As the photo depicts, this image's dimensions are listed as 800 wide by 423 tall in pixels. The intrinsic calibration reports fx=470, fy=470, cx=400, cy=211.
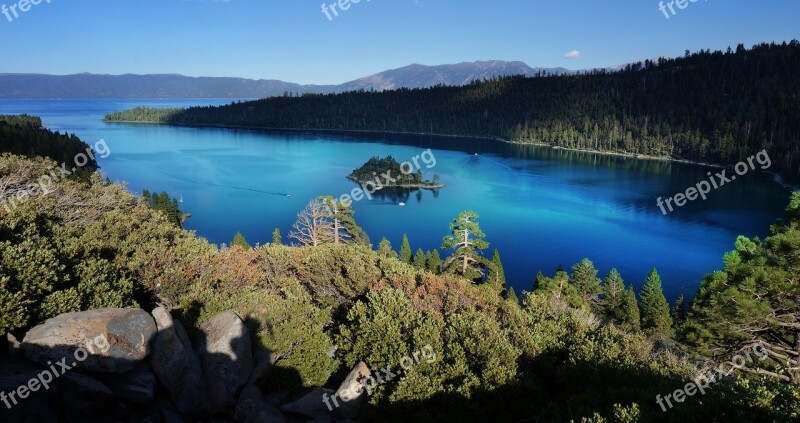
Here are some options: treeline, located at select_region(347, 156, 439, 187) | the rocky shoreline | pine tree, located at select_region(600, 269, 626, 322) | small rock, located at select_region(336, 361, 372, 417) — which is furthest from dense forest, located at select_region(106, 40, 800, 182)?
the rocky shoreline

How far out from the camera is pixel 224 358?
36.0 feet

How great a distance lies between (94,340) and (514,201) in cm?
Result: 7576

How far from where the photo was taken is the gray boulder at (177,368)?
9.66 meters

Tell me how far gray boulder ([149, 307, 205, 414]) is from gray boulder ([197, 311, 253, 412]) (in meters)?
0.31

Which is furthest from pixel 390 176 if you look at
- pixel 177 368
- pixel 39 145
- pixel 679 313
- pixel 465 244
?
pixel 177 368

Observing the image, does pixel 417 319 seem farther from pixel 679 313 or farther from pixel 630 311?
pixel 679 313

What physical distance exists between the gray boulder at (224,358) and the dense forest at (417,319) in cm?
71

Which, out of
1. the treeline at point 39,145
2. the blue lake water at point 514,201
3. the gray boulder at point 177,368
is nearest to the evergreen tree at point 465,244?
the blue lake water at point 514,201

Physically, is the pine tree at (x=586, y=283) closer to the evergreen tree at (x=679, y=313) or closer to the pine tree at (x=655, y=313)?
the pine tree at (x=655, y=313)

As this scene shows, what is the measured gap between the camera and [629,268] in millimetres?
50438

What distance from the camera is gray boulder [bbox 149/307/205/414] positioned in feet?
31.7

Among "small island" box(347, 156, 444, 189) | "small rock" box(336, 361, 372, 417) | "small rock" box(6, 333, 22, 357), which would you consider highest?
"small rock" box(6, 333, 22, 357)

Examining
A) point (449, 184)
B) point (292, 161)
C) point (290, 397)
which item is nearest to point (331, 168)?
point (292, 161)

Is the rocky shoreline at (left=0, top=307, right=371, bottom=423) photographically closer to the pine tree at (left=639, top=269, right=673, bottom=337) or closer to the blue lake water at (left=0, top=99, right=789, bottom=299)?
the pine tree at (left=639, top=269, right=673, bottom=337)
